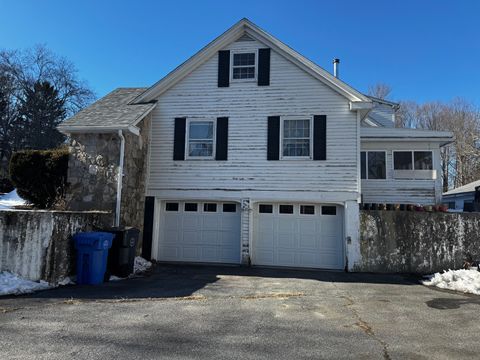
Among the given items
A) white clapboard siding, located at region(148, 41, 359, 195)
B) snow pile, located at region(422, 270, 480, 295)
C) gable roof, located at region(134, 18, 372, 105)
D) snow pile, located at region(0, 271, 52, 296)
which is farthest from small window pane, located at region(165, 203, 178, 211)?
snow pile, located at region(422, 270, 480, 295)

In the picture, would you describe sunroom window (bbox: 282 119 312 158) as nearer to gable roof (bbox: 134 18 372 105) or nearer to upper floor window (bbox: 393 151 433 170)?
gable roof (bbox: 134 18 372 105)

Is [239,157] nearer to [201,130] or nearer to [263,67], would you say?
[201,130]

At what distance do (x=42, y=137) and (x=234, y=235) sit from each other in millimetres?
29266

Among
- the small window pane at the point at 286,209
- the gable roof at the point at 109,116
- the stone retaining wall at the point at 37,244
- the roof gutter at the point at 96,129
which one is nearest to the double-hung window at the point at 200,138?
the gable roof at the point at 109,116

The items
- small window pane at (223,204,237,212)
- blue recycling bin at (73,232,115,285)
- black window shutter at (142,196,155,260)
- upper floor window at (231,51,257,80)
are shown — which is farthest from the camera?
upper floor window at (231,51,257,80)

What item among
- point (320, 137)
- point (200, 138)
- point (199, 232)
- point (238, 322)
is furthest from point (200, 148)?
point (238, 322)

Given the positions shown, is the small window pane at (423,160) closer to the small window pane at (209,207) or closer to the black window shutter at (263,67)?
the black window shutter at (263,67)

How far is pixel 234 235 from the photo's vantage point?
42.8ft

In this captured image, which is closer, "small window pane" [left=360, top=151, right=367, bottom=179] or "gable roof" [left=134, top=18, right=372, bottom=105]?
"gable roof" [left=134, top=18, right=372, bottom=105]

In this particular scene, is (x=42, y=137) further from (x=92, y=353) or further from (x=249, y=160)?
(x=92, y=353)

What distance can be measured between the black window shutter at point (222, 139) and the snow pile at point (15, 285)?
6.76 metres

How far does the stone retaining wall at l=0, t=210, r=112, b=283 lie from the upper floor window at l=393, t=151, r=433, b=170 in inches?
477

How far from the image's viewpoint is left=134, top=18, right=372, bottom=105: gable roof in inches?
501

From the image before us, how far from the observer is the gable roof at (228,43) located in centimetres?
1273
